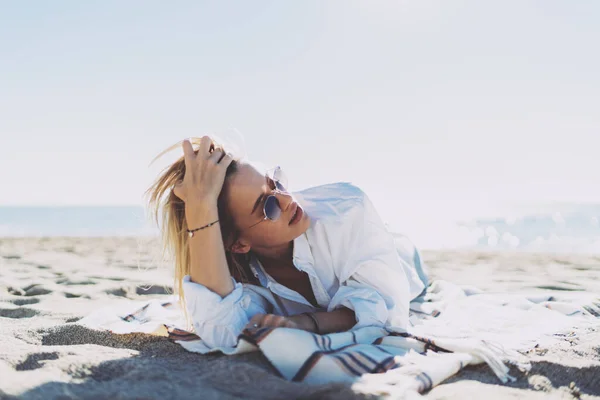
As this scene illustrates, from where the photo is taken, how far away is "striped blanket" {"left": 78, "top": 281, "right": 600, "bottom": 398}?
1933 millimetres

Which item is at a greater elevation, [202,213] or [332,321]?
[202,213]

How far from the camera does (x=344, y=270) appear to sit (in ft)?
8.98

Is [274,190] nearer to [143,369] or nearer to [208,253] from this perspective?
[208,253]

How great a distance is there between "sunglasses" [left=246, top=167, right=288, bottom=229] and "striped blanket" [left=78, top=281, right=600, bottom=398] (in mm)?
619

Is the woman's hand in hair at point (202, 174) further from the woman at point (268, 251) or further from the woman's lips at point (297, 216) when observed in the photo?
the woman's lips at point (297, 216)

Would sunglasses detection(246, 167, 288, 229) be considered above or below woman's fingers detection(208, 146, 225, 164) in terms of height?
below

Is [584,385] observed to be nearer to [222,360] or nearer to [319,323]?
[319,323]

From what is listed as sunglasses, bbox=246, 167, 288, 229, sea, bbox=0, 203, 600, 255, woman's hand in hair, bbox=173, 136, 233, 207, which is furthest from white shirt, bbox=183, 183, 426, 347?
sea, bbox=0, 203, 600, 255

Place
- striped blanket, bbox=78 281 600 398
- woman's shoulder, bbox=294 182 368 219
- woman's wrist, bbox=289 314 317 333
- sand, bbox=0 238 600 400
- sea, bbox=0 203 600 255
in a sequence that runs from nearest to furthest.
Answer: sand, bbox=0 238 600 400 < striped blanket, bbox=78 281 600 398 < woman's wrist, bbox=289 314 317 333 < woman's shoulder, bbox=294 182 368 219 < sea, bbox=0 203 600 255

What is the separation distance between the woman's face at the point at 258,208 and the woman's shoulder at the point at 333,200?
20cm

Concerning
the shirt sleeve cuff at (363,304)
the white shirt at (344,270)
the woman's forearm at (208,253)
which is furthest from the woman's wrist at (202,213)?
the shirt sleeve cuff at (363,304)

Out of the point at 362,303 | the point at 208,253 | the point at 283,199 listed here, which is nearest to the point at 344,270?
the point at 362,303

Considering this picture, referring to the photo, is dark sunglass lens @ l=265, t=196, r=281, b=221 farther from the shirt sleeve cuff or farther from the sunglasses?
the shirt sleeve cuff

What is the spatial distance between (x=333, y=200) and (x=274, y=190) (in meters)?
0.49
